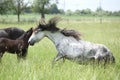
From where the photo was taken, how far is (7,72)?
645 centimetres

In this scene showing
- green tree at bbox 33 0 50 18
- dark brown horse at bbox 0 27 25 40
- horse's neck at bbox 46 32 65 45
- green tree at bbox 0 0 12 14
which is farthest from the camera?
green tree at bbox 33 0 50 18

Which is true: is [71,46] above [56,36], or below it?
below

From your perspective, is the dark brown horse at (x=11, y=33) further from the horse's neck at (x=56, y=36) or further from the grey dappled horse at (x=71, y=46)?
the horse's neck at (x=56, y=36)

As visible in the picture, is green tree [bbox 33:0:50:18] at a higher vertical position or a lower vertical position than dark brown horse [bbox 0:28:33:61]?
lower

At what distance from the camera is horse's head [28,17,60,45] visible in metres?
8.37

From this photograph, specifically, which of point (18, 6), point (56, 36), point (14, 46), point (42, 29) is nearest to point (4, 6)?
point (18, 6)

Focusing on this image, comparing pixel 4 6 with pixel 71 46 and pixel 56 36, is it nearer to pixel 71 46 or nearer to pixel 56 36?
pixel 56 36

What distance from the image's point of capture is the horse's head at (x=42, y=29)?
837 cm

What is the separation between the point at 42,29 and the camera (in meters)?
8.42

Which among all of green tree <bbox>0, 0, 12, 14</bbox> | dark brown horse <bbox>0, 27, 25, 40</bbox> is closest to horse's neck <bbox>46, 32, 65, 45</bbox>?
dark brown horse <bbox>0, 27, 25, 40</bbox>

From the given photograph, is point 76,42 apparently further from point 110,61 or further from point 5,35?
point 5,35

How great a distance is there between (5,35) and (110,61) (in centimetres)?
443

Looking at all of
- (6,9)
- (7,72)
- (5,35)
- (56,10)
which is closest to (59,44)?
(7,72)

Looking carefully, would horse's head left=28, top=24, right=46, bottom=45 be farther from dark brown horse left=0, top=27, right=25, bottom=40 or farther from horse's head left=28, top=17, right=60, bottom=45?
dark brown horse left=0, top=27, right=25, bottom=40
